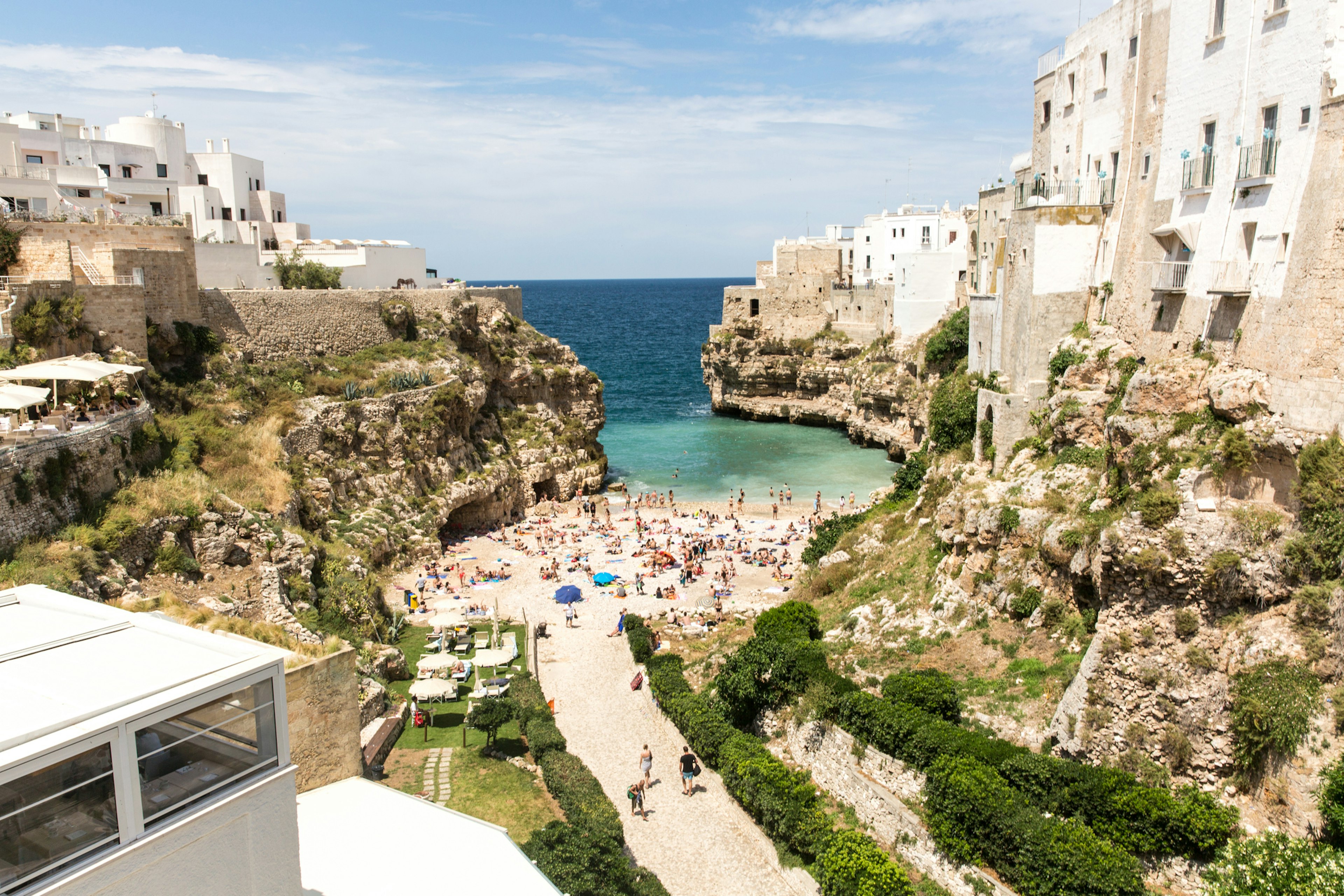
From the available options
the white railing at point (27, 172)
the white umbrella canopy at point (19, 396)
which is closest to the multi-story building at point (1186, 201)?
the white umbrella canopy at point (19, 396)

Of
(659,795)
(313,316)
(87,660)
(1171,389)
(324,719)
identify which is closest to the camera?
(87,660)

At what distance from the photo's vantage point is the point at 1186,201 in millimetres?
19016

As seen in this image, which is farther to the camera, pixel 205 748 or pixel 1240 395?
pixel 1240 395

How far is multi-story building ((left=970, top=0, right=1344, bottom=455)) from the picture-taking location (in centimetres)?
1483

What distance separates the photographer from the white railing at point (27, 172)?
34344 millimetres

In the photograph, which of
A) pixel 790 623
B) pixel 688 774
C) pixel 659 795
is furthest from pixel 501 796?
pixel 790 623

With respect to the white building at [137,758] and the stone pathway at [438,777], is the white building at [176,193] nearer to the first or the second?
the stone pathway at [438,777]

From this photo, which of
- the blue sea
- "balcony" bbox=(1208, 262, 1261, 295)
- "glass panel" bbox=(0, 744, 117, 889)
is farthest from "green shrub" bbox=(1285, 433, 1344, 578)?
the blue sea

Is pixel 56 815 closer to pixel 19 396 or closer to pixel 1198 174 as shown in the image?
pixel 19 396

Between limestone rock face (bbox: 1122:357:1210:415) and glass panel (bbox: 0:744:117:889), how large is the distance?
1801 centimetres

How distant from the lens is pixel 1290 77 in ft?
50.9

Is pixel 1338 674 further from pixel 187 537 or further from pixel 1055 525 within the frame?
pixel 187 537

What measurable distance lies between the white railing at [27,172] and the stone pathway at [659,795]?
2869 cm

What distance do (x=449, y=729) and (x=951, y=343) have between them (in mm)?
28802
